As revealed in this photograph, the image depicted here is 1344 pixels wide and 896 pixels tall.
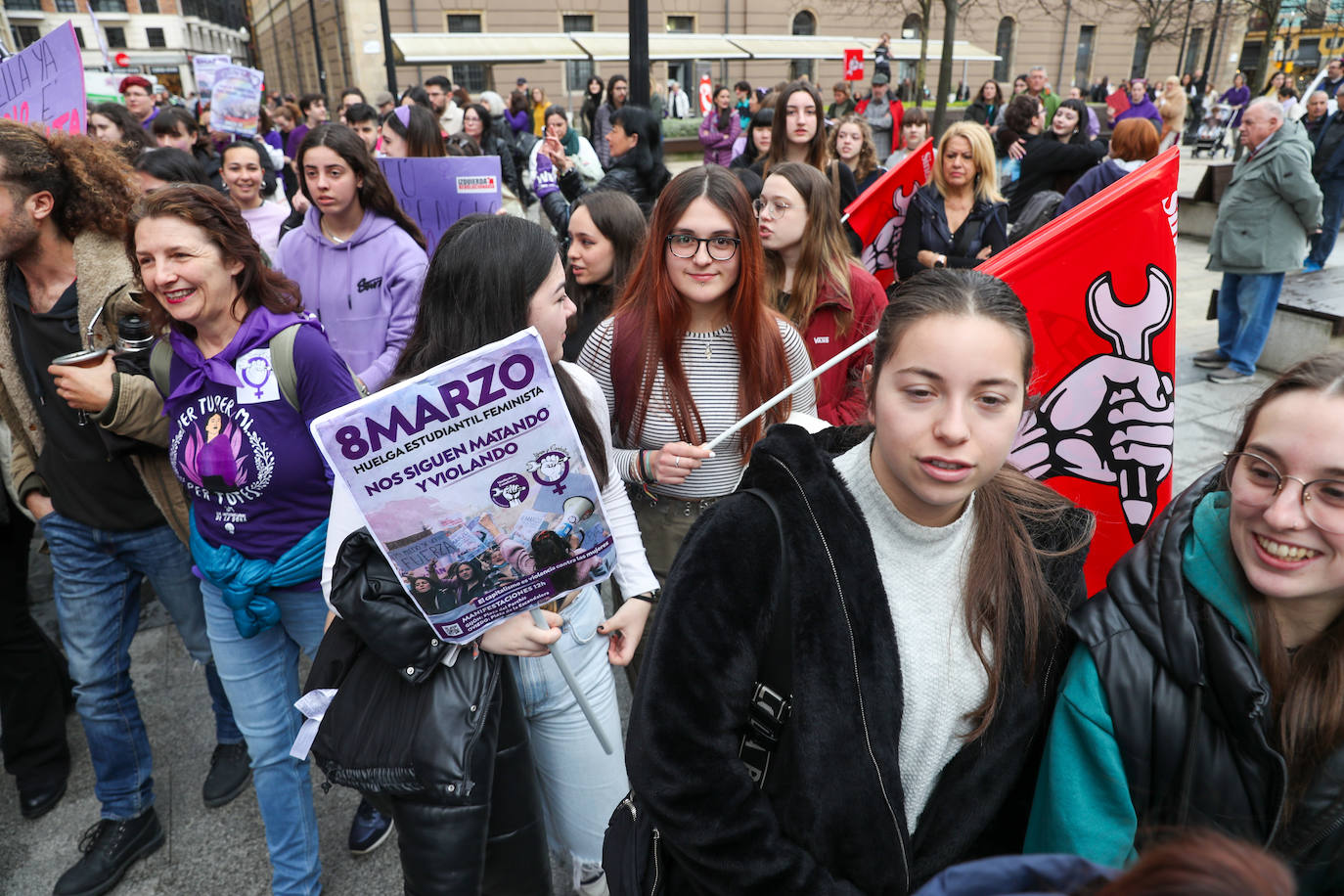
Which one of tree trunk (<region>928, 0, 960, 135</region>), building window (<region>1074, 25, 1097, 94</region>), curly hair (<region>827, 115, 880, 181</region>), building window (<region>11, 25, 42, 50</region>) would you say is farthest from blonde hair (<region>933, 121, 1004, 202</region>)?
building window (<region>11, 25, 42, 50</region>)

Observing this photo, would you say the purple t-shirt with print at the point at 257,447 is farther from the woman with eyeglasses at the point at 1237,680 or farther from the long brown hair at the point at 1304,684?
the long brown hair at the point at 1304,684

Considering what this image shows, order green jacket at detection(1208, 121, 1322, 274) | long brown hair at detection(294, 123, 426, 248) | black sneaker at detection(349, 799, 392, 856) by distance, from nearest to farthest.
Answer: black sneaker at detection(349, 799, 392, 856) → long brown hair at detection(294, 123, 426, 248) → green jacket at detection(1208, 121, 1322, 274)

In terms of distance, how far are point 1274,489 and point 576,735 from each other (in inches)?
61.4

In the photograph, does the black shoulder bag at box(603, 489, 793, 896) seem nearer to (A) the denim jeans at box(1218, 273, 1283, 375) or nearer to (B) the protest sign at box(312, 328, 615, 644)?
(B) the protest sign at box(312, 328, 615, 644)

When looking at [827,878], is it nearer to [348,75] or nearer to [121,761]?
[121,761]

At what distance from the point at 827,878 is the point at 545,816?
1231mm

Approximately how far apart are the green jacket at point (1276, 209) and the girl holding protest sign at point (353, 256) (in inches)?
240

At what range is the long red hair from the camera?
2.56 metres

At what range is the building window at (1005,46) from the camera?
38156mm

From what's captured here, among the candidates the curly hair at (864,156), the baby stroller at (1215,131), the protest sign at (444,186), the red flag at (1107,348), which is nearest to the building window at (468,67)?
the baby stroller at (1215,131)

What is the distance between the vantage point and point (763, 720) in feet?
4.51

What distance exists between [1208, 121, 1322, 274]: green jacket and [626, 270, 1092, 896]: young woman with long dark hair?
6.27m

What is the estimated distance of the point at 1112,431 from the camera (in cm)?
227

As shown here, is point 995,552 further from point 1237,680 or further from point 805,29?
point 805,29
